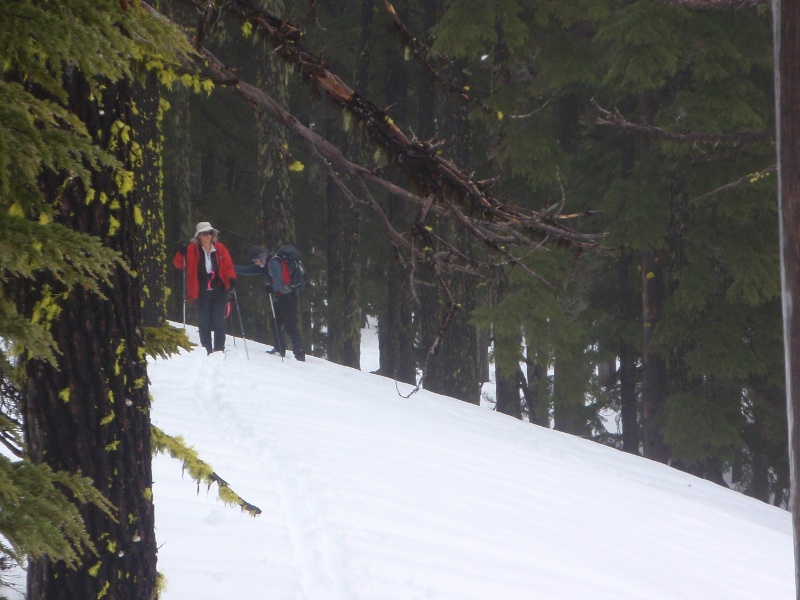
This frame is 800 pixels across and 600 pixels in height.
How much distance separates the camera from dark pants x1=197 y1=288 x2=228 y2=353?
1122cm

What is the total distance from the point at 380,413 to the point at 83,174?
299 inches

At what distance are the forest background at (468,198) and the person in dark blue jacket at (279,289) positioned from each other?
178 cm

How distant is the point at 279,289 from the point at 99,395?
9.55 m

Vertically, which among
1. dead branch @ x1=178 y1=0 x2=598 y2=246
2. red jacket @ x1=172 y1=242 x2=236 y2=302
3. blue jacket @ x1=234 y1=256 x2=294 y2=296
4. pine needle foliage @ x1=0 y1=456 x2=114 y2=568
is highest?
blue jacket @ x1=234 y1=256 x2=294 y2=296

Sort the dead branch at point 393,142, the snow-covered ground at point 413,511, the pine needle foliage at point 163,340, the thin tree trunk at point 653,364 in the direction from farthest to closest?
the thin tree trunk at point 653,364, the snow-covered ground at point 413,511, the pine needle foliage at point 163,340, the dead branch at point 393,142

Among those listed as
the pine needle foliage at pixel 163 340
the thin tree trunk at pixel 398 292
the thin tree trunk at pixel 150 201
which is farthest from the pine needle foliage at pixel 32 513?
the thin tree trunk at pixel 398 292

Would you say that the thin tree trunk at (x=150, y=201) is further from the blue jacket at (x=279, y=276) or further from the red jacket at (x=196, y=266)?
the blue jacket at (x=279, y=276)

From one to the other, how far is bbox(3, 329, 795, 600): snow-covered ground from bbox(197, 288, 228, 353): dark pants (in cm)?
71

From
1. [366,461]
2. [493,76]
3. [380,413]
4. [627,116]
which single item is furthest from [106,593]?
[627,116]

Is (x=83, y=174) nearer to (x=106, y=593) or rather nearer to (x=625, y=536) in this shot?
(x=106, y=593)

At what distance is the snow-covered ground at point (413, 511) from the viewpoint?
183 inches

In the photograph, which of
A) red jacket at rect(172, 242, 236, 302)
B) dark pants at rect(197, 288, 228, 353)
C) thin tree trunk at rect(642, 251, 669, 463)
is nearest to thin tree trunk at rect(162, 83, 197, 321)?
dark pants at rect(197, 288, 228, 353)

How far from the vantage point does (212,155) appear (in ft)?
61.5

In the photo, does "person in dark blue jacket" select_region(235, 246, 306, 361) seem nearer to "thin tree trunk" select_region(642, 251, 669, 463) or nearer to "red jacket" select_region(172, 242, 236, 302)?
"red jacket" select_region(172, 242, 236, 302)
